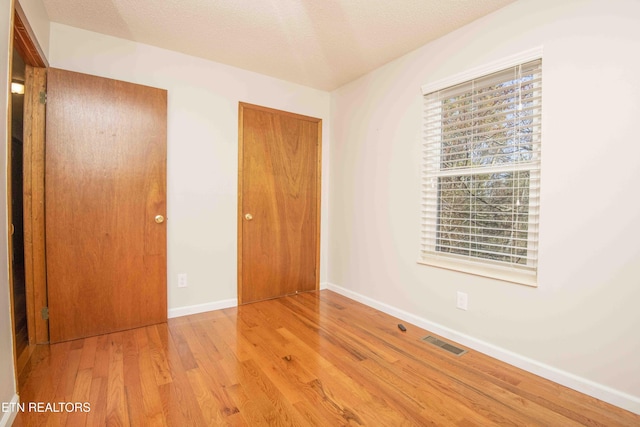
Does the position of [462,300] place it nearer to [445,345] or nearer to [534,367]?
[445,345]

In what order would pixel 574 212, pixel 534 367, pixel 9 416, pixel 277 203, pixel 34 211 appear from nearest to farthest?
pixel 9 416
pixel 574 212
pixel 534 367
pixel 34 211
pixel 277 203

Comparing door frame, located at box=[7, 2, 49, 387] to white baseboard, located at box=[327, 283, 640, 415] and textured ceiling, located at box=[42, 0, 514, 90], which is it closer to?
textured ceiling, located at box=[42, 0, 514, 90]

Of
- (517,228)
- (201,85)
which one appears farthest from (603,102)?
(201,85)

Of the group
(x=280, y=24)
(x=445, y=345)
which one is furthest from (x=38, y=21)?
(x=445, y=345)

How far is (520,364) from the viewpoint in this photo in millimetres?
1985

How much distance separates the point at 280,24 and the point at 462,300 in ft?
8.24

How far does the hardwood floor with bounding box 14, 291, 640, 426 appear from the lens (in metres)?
1.52

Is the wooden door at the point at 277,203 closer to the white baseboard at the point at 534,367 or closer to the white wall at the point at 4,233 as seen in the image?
the white baseboard at the point at 534,367

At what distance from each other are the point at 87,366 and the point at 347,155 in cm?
287

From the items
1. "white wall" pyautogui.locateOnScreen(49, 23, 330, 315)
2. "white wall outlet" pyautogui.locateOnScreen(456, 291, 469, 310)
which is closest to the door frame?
"white wall" pyautogui.locateOnScreen(49, 23, 330, 315)

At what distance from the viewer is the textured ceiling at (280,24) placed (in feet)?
6.76

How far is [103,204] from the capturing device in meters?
2.37

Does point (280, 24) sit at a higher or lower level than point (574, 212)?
higher

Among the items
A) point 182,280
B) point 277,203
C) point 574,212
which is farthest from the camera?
point 277,203
